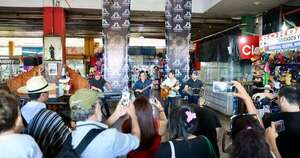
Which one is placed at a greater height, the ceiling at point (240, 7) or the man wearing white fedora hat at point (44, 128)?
the ceiling at point (240, 7)

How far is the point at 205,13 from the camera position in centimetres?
1030

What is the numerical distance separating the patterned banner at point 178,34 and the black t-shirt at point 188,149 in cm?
650

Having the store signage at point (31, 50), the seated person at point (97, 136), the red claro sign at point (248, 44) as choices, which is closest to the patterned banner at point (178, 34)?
the red claro sign at point (248, 44)

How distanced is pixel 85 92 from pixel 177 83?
6.47m

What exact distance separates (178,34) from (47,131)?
6.31 m

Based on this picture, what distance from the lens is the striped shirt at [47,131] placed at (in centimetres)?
265

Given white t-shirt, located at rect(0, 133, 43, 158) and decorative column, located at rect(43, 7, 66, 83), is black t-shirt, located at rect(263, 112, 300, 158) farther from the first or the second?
decorative column, located at rect(43, 7, 66, 83)

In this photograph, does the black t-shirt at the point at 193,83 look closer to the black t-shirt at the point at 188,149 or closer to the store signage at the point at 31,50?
the black t-shirt at the point at 188,149

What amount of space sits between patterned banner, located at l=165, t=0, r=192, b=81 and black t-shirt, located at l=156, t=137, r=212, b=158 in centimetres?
650

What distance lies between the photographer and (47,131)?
2672 millimetres

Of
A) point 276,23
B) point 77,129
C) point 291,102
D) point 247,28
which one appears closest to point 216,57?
point 247,28

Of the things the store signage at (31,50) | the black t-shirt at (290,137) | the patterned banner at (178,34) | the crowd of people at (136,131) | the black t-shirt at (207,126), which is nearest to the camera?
the crowd of people at (136,131)

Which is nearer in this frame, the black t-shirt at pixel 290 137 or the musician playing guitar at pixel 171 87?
the black t-shirt at pixel 290 137

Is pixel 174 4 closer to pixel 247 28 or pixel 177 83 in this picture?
pixel 177 83
